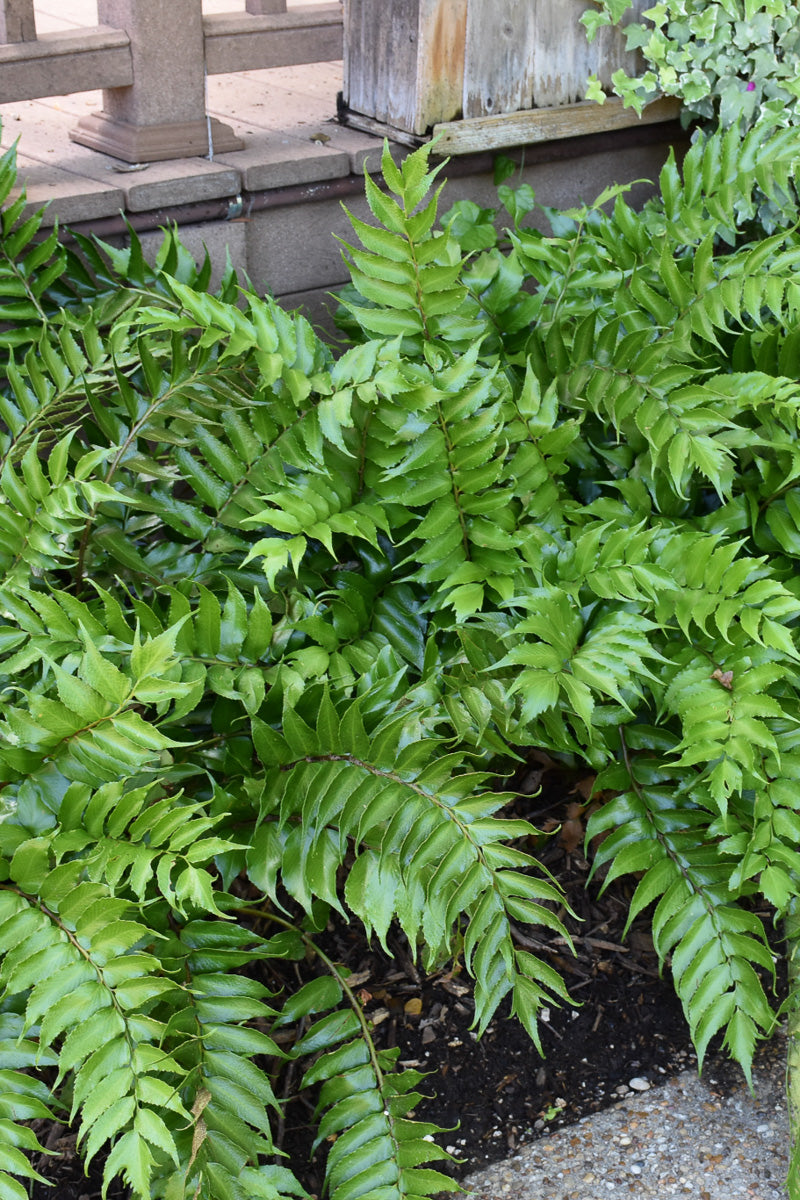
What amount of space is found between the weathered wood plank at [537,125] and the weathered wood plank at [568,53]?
0.15 ft

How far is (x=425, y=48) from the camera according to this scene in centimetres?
305

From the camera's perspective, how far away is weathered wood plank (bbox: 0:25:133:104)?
109 inches

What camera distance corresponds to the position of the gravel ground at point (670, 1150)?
2039 millimetres

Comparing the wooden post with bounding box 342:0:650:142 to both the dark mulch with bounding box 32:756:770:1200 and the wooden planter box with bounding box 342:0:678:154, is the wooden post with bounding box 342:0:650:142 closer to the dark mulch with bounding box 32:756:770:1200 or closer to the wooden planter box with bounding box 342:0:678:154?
the wooden planter box with bounding box 342:0:678:154

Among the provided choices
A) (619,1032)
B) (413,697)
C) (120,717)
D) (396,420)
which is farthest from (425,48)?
(619,1032)

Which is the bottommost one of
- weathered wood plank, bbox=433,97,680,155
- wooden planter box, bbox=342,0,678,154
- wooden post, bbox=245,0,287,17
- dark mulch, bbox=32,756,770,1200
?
dark mulch, bbox=32,756,770,1200

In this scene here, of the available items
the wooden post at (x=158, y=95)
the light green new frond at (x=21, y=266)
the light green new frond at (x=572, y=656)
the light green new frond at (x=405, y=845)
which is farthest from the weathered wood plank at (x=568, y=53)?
the light green new frond at (x=405, y=845)

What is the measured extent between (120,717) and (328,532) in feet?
1.67

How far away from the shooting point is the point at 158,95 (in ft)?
9.65

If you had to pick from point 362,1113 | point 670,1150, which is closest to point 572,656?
point 362,1113

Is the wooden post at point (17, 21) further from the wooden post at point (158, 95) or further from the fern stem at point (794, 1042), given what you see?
the fern stem at point (794, 1042)

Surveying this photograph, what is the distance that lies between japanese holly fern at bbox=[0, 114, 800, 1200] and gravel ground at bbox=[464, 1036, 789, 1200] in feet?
0.85

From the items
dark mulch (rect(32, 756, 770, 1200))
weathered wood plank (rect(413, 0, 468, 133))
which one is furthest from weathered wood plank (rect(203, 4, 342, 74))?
dark mulch (rect(32, 756, 770, 1200))

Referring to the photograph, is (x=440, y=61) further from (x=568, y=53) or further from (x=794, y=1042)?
(x=794, y=1042)
